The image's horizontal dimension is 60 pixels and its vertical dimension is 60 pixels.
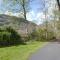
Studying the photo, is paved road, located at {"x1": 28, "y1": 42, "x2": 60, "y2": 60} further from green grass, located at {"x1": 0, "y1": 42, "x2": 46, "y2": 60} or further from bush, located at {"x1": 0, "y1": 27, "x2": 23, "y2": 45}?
bush, located at {"x1": 0, "y1": 27, "x2": 23, "y2": 45}

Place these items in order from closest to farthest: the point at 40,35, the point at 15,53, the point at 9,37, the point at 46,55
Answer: the point at 46,55 → the point at 15,53 → the point at 9,37 → the point at 40,35

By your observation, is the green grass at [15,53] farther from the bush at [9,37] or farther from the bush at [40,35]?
the bush at [40,35]

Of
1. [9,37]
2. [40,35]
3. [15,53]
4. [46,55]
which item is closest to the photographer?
[46,55]

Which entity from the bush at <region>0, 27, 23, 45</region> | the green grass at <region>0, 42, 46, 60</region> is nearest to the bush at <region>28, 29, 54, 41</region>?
the bush at <region>0, 27, 23, 45</region>

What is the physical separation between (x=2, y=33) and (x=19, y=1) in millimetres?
25492

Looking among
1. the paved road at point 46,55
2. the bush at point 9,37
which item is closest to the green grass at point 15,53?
the paved road at point 46,55

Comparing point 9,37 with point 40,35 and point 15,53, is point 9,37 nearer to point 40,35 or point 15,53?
point 15,53

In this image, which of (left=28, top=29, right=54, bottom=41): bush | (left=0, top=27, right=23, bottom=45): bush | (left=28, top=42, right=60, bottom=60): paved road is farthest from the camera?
(left=28, top=29, right=54, bottom=41): bush

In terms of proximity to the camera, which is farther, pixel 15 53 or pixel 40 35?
pixel 40 35

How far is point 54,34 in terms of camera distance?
4356 cm

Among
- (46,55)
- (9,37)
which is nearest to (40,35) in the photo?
(9,37)

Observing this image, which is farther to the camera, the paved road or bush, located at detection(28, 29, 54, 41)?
bush, located at detection(28, 29, 54, 41)

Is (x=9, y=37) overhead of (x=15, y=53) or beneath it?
overhead

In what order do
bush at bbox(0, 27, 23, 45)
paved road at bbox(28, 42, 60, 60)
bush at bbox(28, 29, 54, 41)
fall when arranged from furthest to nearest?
bush at bbox(28, 29, 54, 41)
bush at bbox(0, 27, 23, 45)
paved road at bbox(28, 42, 60, 60)
